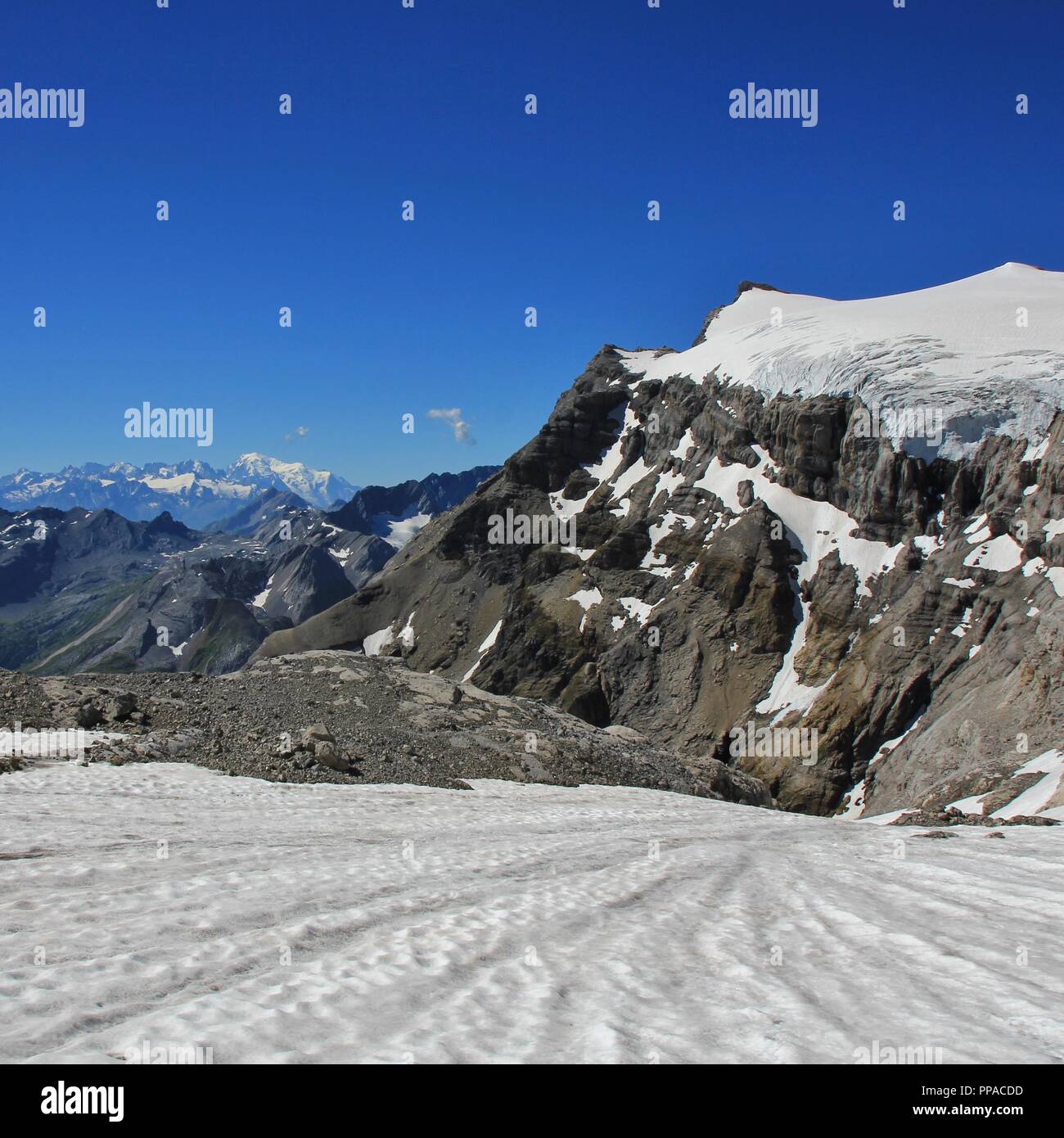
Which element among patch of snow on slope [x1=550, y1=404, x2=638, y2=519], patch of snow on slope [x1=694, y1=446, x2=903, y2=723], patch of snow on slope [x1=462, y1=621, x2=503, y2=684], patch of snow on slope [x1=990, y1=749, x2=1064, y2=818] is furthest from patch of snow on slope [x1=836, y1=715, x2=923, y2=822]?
patch of snow on slope [x1=550, y1=404, x2=638, y2=519]

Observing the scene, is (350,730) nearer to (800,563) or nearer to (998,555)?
(998,555)

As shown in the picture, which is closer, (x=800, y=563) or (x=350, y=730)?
(x=350, y=730)

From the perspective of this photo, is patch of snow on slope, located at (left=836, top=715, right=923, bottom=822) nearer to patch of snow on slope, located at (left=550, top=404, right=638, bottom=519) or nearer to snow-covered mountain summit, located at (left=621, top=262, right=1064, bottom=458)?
snow-covered mountain summit, located at (left=621, top=262, right=1064, bottom=458)

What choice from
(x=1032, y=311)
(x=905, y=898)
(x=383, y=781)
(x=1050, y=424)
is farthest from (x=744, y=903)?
(x=1032, y=311)

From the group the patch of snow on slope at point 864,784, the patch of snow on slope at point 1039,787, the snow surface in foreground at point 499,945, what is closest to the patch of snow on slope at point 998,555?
the patch of snow on slope at point 864,784

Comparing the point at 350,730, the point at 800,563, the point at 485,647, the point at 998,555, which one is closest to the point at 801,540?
the point at 800,563
